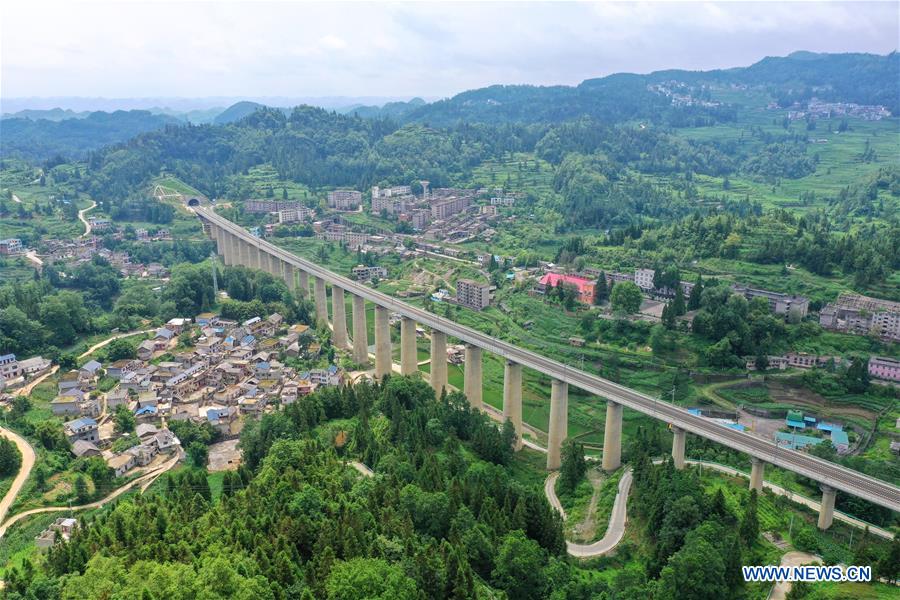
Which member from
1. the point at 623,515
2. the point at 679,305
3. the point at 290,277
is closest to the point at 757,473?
the point at 623,515

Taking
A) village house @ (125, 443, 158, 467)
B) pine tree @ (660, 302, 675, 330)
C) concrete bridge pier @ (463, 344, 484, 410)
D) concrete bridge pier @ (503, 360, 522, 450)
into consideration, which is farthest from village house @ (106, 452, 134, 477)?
pine tree @ (660, 302, 675, 330)

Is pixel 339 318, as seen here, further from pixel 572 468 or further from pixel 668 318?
pixel 572 468

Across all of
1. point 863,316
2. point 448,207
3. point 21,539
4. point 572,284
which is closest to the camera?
point 21,539


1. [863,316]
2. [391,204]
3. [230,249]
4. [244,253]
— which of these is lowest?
[230,249]

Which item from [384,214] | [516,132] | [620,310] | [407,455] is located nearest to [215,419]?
[407,455]

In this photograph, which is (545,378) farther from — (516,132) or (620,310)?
(516,132)

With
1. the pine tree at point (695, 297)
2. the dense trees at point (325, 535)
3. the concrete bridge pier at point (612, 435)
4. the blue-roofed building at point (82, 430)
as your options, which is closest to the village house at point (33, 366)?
the blue-roofed building at point (82, 430)

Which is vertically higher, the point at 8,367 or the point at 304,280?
the point at 304,280
